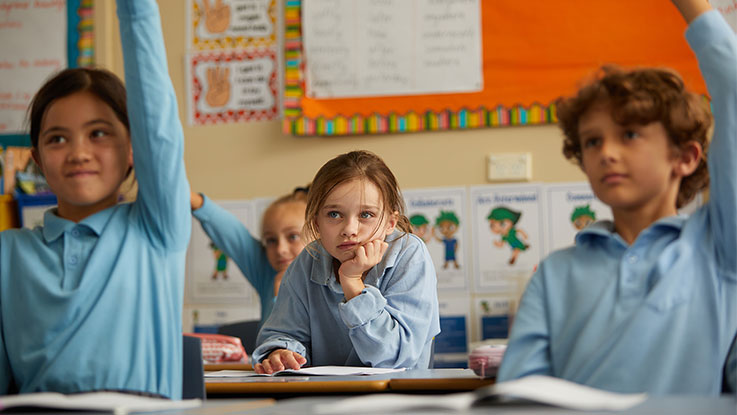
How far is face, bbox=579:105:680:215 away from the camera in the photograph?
1174 mm

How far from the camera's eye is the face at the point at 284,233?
91.8 inches

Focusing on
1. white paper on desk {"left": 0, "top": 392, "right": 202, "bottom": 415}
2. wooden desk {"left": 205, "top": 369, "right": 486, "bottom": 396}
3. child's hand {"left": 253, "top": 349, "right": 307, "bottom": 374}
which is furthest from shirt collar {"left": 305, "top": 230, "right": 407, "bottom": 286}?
white paper on desk {"left": 0, "top": 392, "right": 202, "bottom": 415}

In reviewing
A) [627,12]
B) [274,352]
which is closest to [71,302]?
[274,352]

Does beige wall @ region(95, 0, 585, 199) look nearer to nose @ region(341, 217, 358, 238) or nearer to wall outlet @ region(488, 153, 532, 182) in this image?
wall outlet @ region(488, 153, 532, 182)

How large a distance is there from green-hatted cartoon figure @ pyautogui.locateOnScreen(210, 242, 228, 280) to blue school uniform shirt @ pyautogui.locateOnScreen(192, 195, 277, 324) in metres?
0.62

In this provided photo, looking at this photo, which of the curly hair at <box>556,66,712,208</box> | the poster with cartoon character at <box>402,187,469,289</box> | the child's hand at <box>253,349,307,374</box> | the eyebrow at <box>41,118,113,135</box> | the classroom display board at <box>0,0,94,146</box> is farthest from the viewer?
the classroom display board at <box>0,0,94,146</box>

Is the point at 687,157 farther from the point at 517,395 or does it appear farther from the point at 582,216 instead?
the point at 582,216

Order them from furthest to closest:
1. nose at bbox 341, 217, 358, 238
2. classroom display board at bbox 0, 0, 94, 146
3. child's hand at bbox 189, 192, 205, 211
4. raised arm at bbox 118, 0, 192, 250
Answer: classroom display board at bbox 0, 0, 94, 146 → child's hand at bbox 189, 192, 205, 211 → nose at bbox 341, 217, 358, 238 → raised arm at bbox 118, 0, 192, 250

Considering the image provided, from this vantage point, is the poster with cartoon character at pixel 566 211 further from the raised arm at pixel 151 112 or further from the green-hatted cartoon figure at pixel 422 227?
the raised arm at pixel 151 112

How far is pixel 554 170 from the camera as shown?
2.81 meters

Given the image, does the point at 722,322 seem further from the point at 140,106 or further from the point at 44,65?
the point at 44,65

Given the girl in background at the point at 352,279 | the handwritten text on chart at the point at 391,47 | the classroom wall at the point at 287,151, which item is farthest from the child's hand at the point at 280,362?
the handwritten text on chart at the point at 391,47

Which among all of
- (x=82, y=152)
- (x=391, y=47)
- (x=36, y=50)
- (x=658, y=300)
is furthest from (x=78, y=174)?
(x=36, y=50)

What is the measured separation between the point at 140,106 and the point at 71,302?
35cm
